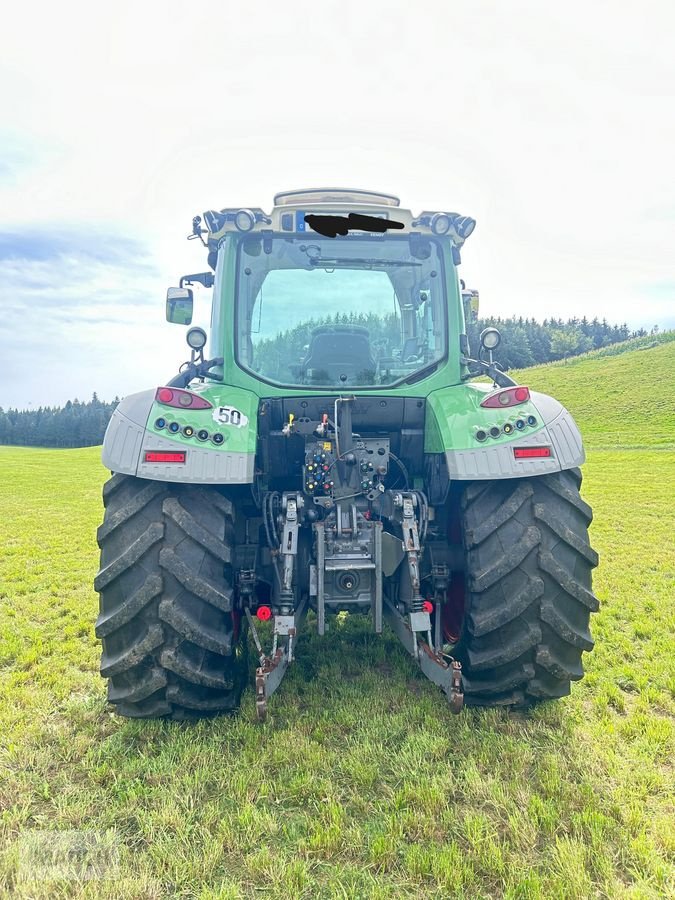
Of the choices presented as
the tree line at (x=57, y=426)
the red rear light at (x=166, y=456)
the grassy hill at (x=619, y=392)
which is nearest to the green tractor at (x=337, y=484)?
the red rear light at (x=166, y=456)

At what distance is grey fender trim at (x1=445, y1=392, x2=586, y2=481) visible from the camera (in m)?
3.00

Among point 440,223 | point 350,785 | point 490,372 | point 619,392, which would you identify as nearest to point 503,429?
point 490,372

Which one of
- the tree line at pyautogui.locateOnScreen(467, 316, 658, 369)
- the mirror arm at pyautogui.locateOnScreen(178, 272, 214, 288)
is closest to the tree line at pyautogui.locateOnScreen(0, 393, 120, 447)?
the tree line at pyautogui.locateOnScreen(467, 316, 658, 369)

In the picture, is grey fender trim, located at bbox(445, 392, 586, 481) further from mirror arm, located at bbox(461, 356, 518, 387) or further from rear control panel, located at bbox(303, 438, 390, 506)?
mirror arm, located at bbox(461, 356, 518, 387)

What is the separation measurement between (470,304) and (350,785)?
337 centimetres

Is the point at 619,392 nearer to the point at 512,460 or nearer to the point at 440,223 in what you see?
the point at 440,223

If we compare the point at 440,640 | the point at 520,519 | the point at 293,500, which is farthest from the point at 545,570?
the point at 293,500

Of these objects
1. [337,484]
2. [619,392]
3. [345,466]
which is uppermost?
[619,392]

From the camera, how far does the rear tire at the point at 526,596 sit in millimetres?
2920

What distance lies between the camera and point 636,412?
34031 millimetres

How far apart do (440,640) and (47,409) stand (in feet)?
310

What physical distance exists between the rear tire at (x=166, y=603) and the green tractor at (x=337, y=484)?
1cm

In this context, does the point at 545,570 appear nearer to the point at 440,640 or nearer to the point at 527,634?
the point at 527,634

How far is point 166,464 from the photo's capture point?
2.90 metres
